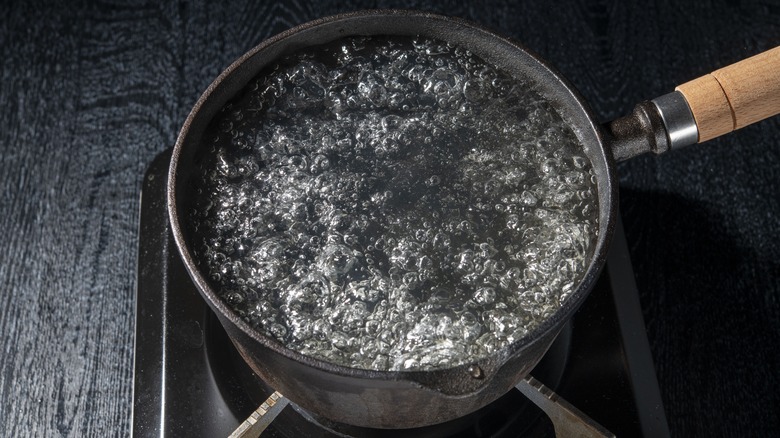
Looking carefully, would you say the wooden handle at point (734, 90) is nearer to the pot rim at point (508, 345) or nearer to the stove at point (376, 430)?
the pot rim at point (508, 345)

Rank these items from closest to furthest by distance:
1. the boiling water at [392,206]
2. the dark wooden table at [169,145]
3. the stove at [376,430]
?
the boiling water at [392,206] < the stove at [376,430] < the dark wooden table at [169,145]

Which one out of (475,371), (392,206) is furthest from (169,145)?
(475,371)

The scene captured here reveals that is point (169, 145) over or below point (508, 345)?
over

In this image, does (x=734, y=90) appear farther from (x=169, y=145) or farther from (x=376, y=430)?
(x=169, y=145)

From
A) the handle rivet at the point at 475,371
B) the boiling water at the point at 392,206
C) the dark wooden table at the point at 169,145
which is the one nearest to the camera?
the handle rivet at the point at 475,371

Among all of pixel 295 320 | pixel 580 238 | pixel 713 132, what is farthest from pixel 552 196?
pixel 295 320

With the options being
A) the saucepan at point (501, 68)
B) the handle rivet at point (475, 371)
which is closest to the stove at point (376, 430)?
the saucepan at point (501, 68)
